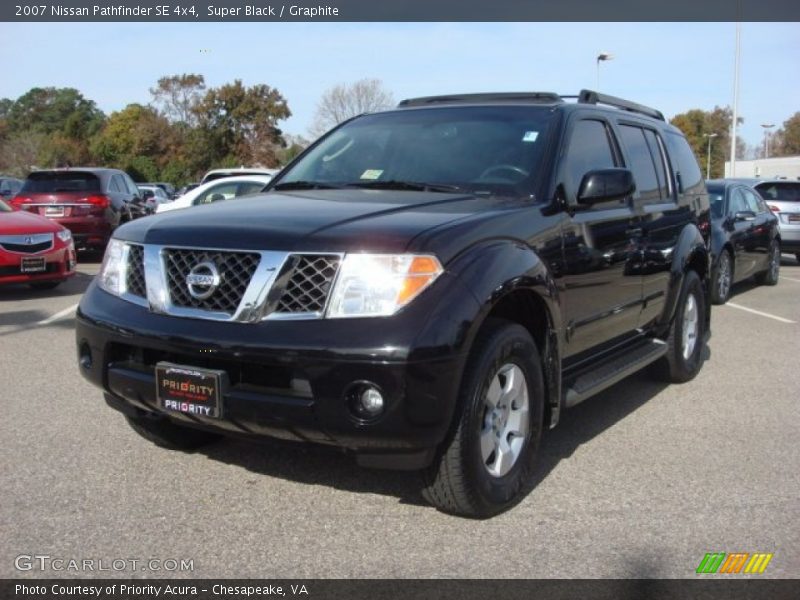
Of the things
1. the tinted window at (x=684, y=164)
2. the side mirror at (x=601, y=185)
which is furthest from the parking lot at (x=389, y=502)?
the tinted window at (x=684, y=164)

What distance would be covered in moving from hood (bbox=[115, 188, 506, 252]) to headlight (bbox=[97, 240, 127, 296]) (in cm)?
7

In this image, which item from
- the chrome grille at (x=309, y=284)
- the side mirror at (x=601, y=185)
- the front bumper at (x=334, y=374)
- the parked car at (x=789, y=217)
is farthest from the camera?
the parked car at (x=789, y=217)

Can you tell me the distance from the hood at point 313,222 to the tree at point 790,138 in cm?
8640

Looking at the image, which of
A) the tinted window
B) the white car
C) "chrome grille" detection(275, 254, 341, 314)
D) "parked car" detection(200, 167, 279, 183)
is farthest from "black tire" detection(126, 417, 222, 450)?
"parked car" detection(200, 167, 279, 183)

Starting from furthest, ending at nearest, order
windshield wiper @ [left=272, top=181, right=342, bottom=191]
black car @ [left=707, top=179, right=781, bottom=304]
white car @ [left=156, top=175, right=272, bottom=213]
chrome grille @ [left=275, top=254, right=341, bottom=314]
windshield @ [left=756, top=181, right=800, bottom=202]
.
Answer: windshield @ [left=756, top=181, right=800, bottom=202]
white car @ [left=156, top=175, right=272, bottom=213]
black car @ [left=707, top=179, right=781, bottom=304]
windshield wiper @ [left=272, top=181, right=342, bottom=191]
chrome grille @ [left=275, top=254, right=341, bottom=314]

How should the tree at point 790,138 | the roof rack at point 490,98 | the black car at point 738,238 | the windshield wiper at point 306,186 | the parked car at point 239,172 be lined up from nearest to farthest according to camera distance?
the windshield wiper at point 306,186
the roof rack at point 490,98
the black car at point 738,238
the parked car at point 239,172
the tree at point 790,138

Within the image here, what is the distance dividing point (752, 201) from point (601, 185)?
9.44 meters

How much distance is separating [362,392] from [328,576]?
0.69 m

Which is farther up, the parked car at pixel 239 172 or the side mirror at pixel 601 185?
the parked car at pixel 239 172

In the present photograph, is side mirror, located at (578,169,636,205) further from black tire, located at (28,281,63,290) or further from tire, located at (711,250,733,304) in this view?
black tire, located at (28,281,63,290)

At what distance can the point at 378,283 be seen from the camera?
320 cm

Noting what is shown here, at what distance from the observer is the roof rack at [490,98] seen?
497 cm

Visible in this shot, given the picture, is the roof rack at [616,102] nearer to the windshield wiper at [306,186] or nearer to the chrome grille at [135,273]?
the windshield wiper at [306,186]

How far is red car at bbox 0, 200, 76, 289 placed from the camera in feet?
31.9
